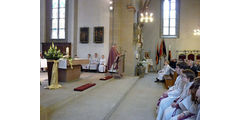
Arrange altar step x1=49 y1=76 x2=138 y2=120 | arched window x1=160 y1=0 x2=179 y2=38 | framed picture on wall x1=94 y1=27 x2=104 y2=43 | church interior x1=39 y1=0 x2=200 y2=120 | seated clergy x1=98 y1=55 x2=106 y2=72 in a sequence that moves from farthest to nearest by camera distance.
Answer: arched window x1=160 y1=0 x2=179 y2=38, framed picture on wall x1=94 y1=27 x2=104 y2=43, seated clergy x1=98 y1=55 x2=106 y2=72, church interior x1=39 y1=0 x2=200 y2=120, altar step x1=49 y1=76 x2=138 y2=120

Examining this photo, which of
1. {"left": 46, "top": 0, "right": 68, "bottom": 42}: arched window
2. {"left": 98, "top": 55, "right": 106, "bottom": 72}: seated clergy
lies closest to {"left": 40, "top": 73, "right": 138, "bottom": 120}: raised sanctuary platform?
{"left": 98, "top": 55, "right": 106, "bottom": 72}: seated clergy

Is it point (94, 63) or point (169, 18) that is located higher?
point (169, 18)

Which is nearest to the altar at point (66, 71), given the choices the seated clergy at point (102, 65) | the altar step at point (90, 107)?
the altar step at point (90, 107)

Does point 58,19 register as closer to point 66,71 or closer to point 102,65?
point 102,65

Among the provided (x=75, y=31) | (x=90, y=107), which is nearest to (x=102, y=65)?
(x=75, y=31)

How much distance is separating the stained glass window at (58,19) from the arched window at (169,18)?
8.14m

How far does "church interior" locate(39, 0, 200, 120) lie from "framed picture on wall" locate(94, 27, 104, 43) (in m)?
0.07

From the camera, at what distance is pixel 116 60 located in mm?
8422

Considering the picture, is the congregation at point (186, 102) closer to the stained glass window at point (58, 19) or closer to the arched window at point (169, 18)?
the stained glass window at point (58, 19)

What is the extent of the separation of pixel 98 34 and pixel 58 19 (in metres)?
3.85

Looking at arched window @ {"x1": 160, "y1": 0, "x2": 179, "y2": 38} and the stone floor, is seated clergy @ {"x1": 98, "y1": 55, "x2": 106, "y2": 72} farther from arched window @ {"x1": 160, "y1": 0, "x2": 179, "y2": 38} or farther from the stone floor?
arched window @ {"x1": 160, "y1": 0, "x2": 179, "y2": 38}

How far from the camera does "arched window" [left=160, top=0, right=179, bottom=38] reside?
46.6 ft
